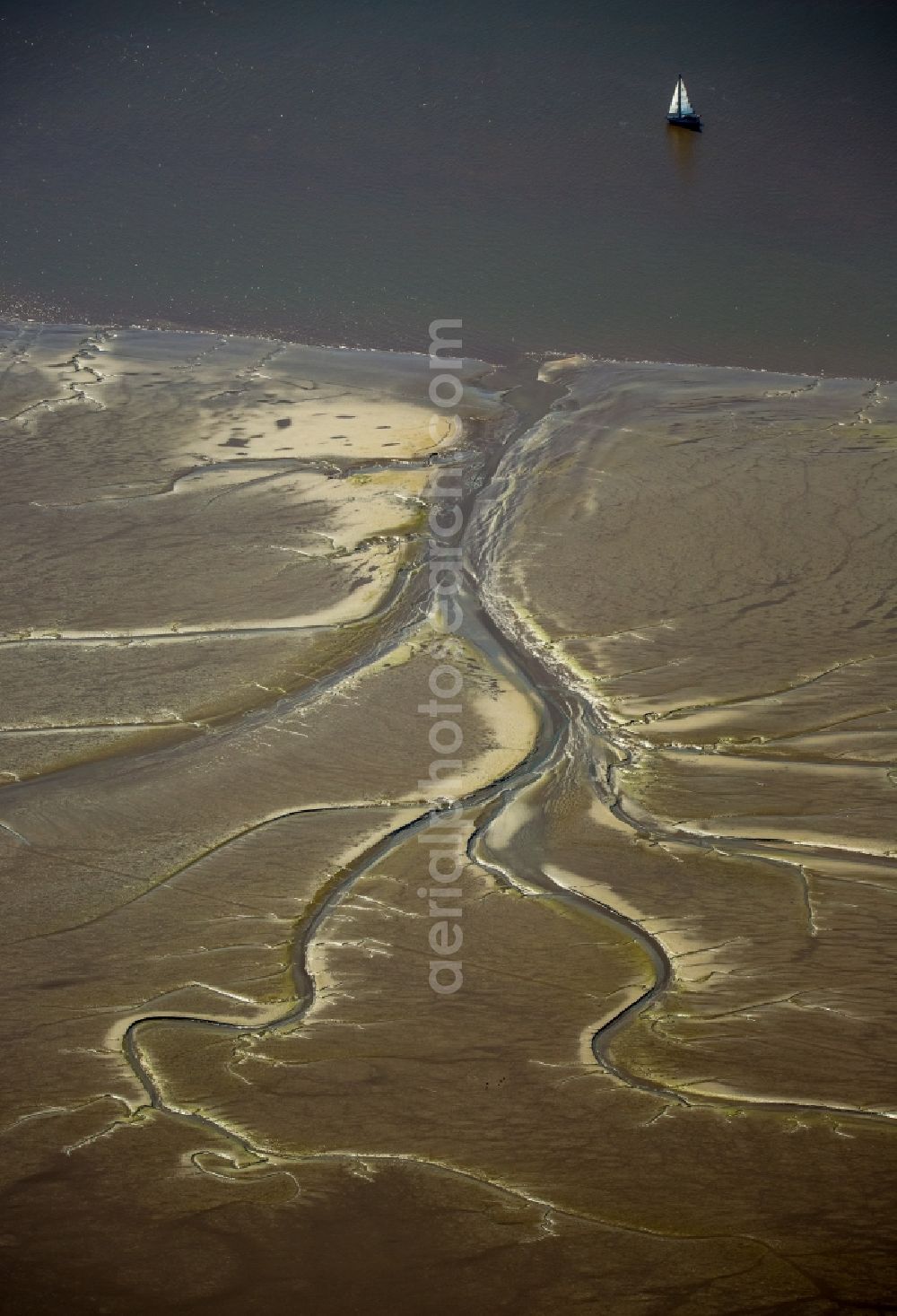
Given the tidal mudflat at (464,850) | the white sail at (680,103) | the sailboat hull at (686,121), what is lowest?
the tidal mudflat at (464,850)

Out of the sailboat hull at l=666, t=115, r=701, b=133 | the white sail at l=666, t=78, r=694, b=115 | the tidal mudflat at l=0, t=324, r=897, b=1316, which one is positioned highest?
the white sail at l=666, t=78, r=694, b=115

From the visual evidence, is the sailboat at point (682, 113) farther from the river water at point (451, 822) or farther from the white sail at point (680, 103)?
the river water at point (451, 822)

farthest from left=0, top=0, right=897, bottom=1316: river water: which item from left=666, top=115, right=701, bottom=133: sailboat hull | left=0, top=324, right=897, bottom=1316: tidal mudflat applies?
left=666, top=115, right=701, bottom=133: sailboat hull

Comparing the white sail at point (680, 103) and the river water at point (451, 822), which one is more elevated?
the white sail at point (680, 103)

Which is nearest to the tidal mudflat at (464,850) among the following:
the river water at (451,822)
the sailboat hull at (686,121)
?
the river water at (451,822)

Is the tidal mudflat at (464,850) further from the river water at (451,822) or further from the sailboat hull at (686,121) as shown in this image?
the sailboat hull at (686,121)

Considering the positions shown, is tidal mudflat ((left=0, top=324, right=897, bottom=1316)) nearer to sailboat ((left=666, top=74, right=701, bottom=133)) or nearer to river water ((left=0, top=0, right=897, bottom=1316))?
river water ((left=0, top=0, right=897, bottom=1316))

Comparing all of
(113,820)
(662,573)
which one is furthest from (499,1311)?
(662,573)

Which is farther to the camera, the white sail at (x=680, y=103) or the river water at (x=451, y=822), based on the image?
the white sail at (x=680, y=103)
